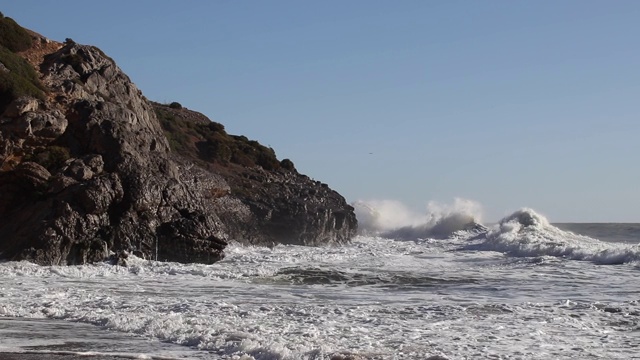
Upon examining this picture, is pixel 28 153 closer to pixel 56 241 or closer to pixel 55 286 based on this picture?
pixel 56 241

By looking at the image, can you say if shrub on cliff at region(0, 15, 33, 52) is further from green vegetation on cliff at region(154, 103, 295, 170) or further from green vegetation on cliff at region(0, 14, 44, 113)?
green vegetation on cliff at region(154, 103, 295, 170)

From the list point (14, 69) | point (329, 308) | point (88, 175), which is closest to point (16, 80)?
point (14, 69)

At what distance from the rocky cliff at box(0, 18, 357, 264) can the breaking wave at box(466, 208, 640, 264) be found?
11602 millimetres

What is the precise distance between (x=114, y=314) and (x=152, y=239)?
37.9 feet

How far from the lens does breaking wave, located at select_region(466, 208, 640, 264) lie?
30.2 metres

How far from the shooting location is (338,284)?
2297cm

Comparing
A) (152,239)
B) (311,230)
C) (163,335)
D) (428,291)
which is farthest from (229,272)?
(311,230)

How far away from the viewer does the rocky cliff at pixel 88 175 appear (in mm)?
25266

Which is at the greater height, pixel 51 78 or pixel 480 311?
pixel 51 78

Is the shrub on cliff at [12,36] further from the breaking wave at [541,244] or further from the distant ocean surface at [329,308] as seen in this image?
Result: the breaking wave at [541,244]

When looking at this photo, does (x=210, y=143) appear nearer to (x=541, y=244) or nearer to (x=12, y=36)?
(x=12, y=36)

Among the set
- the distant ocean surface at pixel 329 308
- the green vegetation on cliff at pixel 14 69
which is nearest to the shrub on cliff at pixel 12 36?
the green vegetation on cliff at pixel 14 69

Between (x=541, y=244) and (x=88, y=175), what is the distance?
19.0 m

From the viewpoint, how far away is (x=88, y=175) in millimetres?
26734
